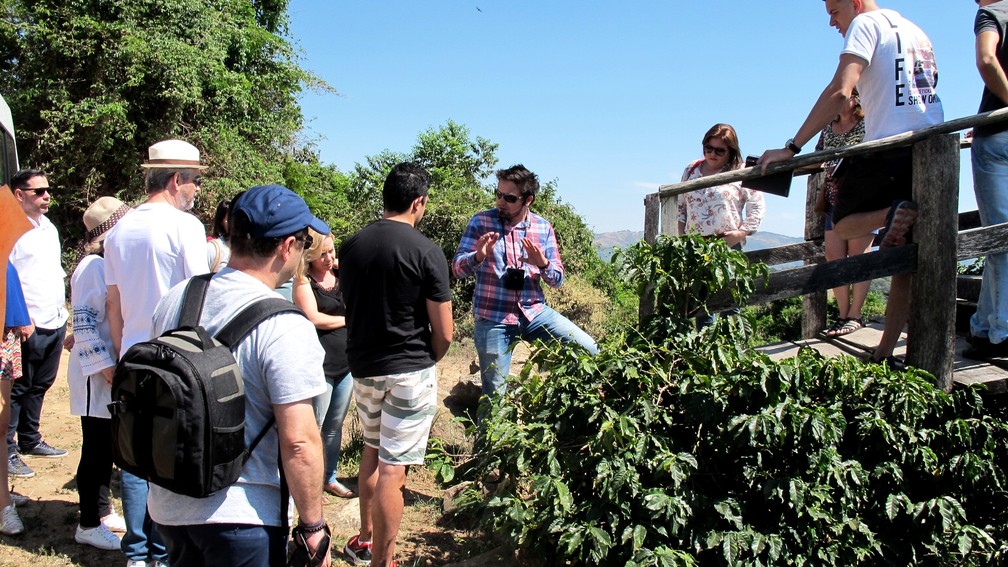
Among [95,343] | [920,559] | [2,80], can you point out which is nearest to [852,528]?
[920,559]

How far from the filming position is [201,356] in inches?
77.2

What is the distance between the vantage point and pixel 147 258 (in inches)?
132

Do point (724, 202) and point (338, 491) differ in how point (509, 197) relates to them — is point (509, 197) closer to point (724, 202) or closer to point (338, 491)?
point (724, 202)

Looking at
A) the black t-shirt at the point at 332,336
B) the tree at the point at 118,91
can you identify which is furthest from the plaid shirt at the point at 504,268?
the tree at the point at 118,91

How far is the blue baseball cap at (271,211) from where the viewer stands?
2.17 meters

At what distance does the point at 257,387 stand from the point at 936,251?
10.1ft

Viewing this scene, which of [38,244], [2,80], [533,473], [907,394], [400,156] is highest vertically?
[2,80]

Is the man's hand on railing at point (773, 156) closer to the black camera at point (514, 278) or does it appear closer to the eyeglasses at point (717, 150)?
the eyeglasses at point (717, 150)

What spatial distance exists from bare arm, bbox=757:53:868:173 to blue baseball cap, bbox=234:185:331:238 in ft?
7.51

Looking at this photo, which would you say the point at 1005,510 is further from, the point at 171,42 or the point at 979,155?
the point at 171,42

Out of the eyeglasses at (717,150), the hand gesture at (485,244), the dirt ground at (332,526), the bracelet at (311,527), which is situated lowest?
the dirt ground at (332,526)

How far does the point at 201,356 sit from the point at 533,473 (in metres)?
1.83

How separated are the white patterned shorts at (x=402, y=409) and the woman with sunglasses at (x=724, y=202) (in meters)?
2.01

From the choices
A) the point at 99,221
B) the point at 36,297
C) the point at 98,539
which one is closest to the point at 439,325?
the point at 99,221
